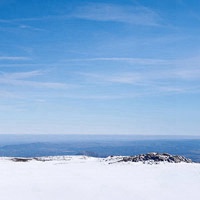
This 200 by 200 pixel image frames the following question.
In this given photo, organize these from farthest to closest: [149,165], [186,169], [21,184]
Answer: [149,165] < [186,169] < [21,184]

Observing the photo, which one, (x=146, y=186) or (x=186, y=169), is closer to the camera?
(x=146, y=186)

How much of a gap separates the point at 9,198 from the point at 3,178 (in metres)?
6.72

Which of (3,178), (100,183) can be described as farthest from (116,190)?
(3,178)

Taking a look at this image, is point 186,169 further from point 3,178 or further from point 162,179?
point 3,178

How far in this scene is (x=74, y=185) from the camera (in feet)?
76.3

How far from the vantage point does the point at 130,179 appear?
86.8 feet

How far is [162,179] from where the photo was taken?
86.2ft

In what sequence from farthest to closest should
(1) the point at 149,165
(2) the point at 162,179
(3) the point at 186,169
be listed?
(1) the point at 149,165 < (3) the point at 186,169 < (2) the point at 162,179

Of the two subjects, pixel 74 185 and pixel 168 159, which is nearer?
pixel 74 185

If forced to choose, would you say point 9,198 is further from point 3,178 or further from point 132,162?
point 132,162

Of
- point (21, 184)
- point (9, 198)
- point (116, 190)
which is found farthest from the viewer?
point (21, 184)

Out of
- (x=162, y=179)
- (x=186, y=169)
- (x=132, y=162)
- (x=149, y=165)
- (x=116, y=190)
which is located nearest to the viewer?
(x=116, y=190)

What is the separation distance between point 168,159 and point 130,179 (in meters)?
13.8

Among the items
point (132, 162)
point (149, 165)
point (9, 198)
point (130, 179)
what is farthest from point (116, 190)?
point (132, 162)
